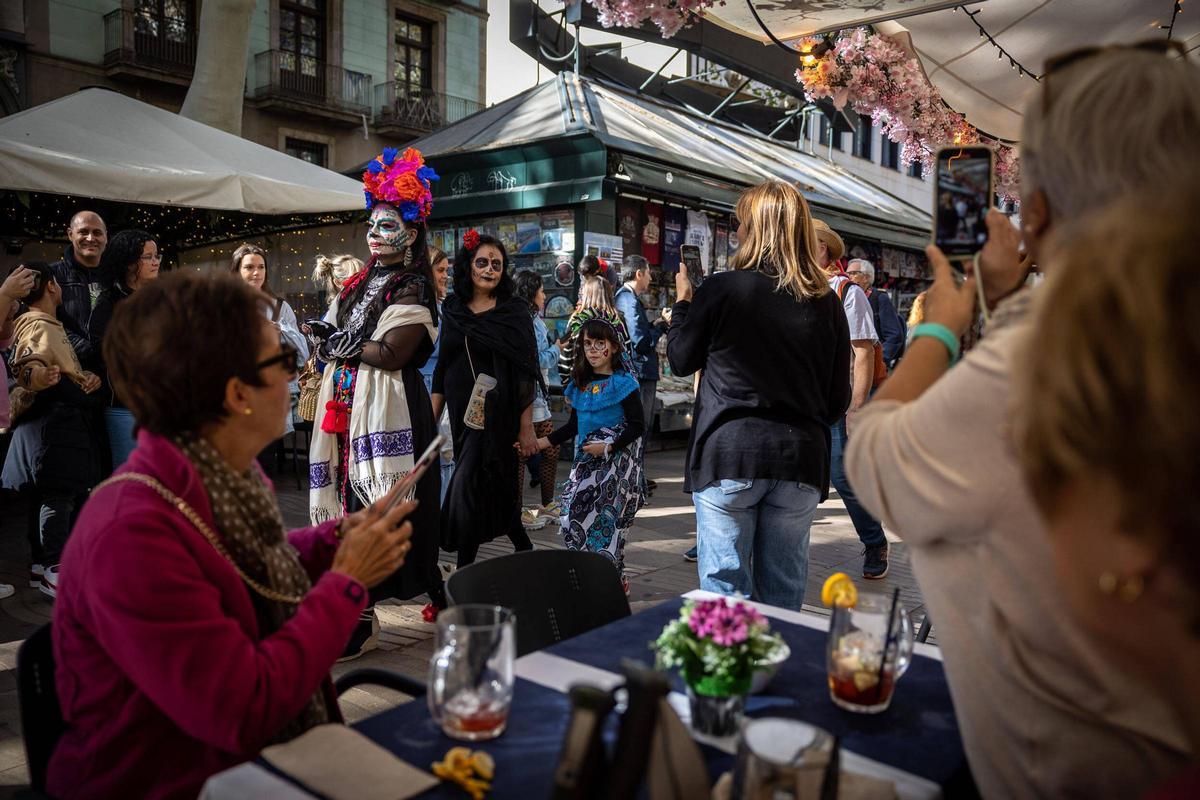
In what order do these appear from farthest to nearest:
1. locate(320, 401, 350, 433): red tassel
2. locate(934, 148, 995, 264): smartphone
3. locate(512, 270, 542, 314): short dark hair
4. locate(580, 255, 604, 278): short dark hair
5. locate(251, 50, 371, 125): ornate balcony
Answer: locate(251, 50, 371, 125): ornate balcony
locate(512, 270, 542, 314): short dark hair
locate(580, 255, 604, 278): short dark hair
locate(320, 401, 350, 433): red tassel
locate(934, 148, 995, 264): smartphone

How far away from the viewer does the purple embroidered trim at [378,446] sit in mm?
4133

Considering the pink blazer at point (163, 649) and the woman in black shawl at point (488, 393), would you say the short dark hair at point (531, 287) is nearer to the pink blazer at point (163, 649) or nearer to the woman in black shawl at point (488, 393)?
the woman in black shawl at point (488, 393)

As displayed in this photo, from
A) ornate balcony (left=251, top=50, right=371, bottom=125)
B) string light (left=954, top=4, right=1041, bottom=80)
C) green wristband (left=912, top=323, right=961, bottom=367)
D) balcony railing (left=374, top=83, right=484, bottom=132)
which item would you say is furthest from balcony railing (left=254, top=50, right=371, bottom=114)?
green wristband (left=912, top=323, right=961, bottom=367)

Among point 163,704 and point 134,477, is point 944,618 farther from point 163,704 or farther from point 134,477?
point 134,477

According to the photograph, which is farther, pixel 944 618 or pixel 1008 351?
pixel 944 618

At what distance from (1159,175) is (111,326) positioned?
1.73 metres

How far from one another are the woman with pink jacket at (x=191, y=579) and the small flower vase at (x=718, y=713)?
665 mm

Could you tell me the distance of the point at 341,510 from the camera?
4.34 metres

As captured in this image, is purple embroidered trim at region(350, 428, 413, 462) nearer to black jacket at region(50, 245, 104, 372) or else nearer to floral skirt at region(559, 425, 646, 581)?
floral skirt at region(559, 425, 646, 581)

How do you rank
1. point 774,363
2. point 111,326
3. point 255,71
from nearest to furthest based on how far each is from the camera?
point 111,326, point 774,363, point 255,71

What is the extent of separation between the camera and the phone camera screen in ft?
5.26

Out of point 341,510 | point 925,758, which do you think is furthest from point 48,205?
point 925,758

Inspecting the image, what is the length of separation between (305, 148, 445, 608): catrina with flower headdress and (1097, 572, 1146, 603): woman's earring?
3.63 m

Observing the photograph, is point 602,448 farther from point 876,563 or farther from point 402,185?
point 876,563
